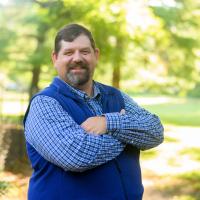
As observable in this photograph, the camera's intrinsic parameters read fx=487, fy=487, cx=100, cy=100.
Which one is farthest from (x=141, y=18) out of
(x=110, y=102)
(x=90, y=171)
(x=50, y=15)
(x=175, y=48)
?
(x=175, y=48)

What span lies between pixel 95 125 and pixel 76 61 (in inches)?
15.1

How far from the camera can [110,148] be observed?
265 centimetres

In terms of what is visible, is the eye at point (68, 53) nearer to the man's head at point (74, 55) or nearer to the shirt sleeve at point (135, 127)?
the man's head at point (74, 55)

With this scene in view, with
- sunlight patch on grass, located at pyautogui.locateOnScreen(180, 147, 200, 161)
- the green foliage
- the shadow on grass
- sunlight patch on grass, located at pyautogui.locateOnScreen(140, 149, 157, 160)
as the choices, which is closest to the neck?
the green foliage

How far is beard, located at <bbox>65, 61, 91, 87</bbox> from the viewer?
2779mm

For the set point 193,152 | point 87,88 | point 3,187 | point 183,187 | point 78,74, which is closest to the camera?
point 78,74

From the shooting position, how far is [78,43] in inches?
109

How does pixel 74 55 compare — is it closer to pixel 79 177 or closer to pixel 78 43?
pixel 78 43

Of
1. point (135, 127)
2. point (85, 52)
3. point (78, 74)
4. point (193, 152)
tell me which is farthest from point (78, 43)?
point (193, 152)

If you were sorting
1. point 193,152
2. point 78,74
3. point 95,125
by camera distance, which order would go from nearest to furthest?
point 95,125, point 78,74, point 193,152

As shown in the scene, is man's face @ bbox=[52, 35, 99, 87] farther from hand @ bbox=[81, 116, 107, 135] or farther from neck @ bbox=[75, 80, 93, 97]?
hand @ bbox=[81, 116, 107, 135]

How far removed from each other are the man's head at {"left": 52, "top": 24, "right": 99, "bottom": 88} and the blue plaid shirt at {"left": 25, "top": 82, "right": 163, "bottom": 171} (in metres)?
0.08

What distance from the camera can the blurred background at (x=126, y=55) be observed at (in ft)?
25.0

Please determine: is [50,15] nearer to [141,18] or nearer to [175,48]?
[141,18]
